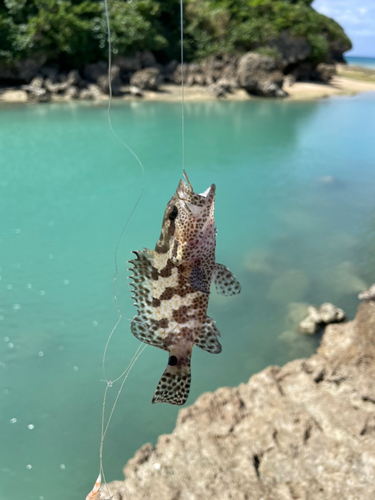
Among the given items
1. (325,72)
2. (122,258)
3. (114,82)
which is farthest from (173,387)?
(325,72)

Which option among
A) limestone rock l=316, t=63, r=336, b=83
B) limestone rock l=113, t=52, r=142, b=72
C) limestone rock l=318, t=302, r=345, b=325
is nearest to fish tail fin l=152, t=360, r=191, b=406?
limestone rock l=318, t=302, r=345, b=325

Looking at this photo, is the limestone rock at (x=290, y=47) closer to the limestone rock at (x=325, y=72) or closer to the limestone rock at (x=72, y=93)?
the limestone rock at (x=325, y=72)

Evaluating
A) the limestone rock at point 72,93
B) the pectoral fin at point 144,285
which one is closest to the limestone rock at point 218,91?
the limestone rock at point 72,93

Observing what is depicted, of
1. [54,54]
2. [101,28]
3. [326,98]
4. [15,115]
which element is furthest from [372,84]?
[15,115]

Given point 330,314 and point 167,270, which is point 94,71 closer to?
point 330,314

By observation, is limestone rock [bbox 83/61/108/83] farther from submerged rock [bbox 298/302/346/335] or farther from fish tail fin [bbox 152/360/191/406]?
fish tail fin [bbox 152/360/191/406]

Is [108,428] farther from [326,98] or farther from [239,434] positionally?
[326,98]

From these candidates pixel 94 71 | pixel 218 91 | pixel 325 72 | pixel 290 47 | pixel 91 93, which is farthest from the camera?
pixel 325 72
